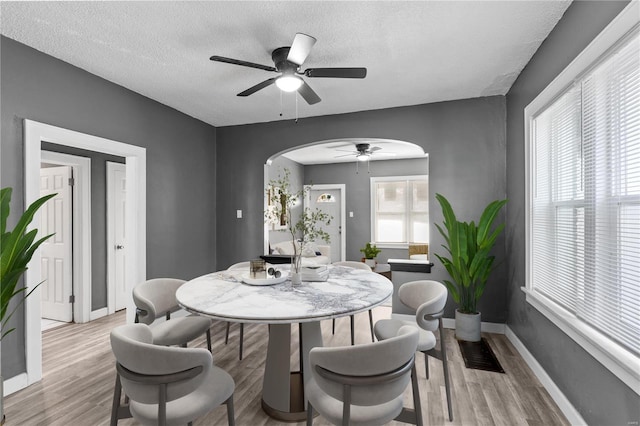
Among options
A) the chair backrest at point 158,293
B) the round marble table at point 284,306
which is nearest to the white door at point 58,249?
the chair backrest at point 158,293

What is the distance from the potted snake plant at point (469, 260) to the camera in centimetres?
313

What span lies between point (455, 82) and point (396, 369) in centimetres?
286

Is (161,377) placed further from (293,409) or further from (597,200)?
(597,200)

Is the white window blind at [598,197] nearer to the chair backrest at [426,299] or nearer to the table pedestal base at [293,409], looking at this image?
the chair backrest at [426,299]

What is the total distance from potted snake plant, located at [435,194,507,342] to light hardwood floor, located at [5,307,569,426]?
235 mm

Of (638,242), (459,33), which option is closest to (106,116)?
(459,33)

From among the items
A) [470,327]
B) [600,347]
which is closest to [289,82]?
[600,347]

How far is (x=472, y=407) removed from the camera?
7.13 feet

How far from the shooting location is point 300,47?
2.10 metres

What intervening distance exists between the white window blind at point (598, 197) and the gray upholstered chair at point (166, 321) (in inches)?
93.7

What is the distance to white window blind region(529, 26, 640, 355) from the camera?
1504mm

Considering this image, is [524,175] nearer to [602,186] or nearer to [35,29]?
[602,186]

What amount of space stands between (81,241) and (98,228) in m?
0.27

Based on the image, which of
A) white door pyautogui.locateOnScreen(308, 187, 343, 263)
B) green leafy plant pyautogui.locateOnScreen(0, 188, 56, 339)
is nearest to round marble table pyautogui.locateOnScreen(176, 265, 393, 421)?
green leafy plant pyautogui.locateOnScreen(0, 188, 56, 339)
